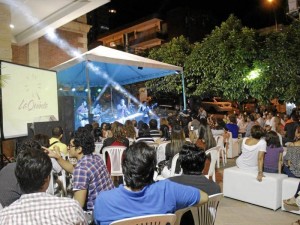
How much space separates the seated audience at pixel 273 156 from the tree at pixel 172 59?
34.5 feet

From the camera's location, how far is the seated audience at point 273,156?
201 inches

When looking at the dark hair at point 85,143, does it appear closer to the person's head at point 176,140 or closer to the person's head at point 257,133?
the person's head at point 176,140

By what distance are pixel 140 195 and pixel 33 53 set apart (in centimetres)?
940

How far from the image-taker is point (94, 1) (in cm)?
667

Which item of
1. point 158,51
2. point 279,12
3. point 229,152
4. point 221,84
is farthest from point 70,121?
point 279,12

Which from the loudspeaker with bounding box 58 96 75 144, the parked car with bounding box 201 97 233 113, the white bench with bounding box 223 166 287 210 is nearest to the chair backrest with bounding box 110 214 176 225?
the white bench with bounding box 223 166 287 210

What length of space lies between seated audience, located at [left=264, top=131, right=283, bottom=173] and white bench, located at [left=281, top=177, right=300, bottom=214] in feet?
1.34

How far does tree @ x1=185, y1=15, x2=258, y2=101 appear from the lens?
12.3 metres

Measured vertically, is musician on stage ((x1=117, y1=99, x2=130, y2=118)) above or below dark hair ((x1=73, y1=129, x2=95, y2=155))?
above

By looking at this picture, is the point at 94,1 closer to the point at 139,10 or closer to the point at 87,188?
the point at 87,188

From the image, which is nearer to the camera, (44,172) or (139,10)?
(44,172)

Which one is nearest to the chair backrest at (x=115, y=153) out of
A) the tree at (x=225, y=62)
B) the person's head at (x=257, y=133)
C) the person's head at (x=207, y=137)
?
the person's head at (x=207, y=137)

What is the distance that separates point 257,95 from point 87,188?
418 inches

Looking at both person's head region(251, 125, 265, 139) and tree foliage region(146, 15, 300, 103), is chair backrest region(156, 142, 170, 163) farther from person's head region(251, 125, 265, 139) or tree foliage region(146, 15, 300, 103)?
tree foliage region(146, 15, 300, 103)
